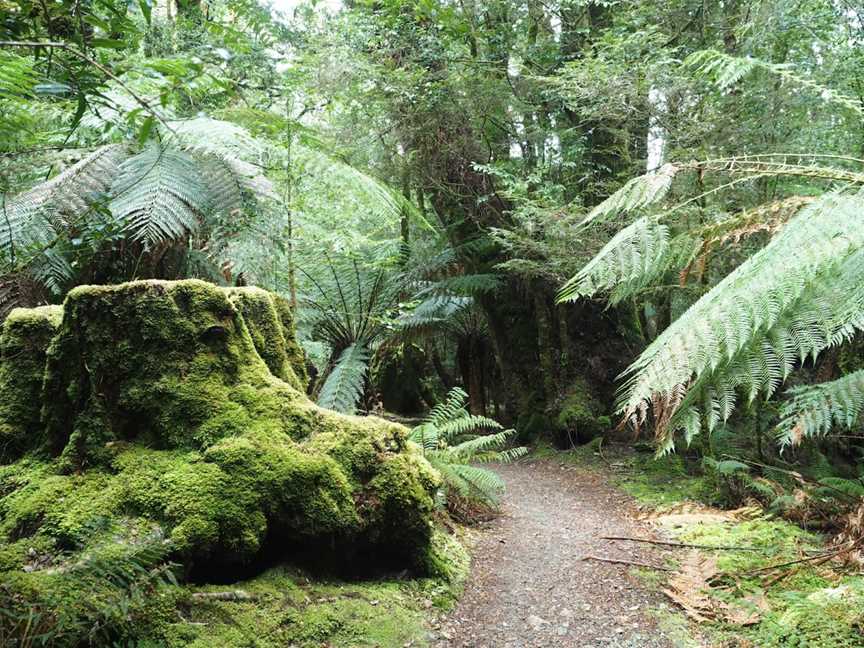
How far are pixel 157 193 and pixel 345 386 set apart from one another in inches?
118

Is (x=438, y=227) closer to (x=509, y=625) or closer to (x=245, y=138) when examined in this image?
(x=245, y=138)

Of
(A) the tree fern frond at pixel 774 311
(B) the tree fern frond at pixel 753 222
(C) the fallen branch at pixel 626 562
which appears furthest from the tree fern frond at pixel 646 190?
(C) the fallen branch at pixel 626 562

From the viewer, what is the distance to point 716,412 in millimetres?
1449

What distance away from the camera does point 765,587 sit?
286cm

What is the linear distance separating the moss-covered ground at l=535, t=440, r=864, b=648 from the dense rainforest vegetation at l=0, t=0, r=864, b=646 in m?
0.02

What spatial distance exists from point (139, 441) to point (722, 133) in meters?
4.96

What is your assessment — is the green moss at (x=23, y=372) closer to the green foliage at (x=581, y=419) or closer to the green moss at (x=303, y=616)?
the green moss at (x=303, y=616)

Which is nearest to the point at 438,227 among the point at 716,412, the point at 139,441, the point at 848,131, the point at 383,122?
the point at 383,122

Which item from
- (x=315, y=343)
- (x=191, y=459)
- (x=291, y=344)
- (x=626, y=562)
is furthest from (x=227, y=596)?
(x=315, y=343)

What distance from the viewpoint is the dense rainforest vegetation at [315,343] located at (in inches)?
59.8

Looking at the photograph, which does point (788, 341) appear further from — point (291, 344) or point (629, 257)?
point (291, 344)

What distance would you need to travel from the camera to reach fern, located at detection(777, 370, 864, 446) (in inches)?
81.4

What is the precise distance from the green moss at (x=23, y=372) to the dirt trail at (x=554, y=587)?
2025mm

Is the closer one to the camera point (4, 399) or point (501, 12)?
point (4, 399)
